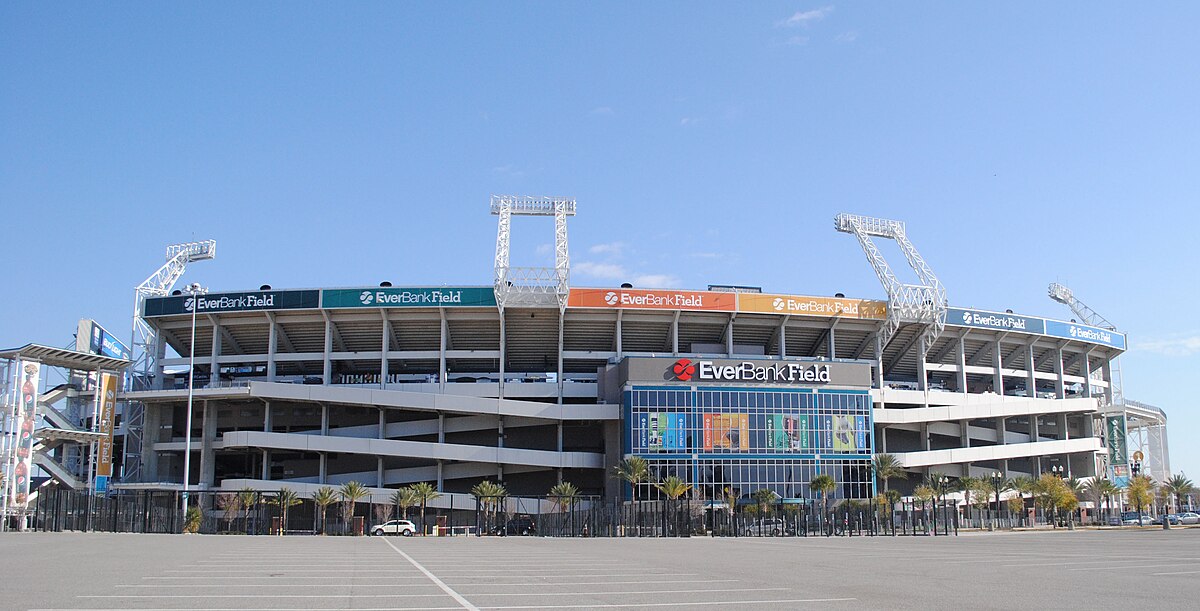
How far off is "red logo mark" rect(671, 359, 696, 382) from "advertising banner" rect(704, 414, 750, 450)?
3.60 meters

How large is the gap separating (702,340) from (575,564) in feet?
217

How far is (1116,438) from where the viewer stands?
4245 inches

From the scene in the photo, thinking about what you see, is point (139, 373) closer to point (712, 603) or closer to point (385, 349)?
point (385, 349)

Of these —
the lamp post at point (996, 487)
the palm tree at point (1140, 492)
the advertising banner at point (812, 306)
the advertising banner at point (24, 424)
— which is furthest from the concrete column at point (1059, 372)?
the advertising banner at point (24, 424)

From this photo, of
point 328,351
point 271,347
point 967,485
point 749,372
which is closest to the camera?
point 749,372

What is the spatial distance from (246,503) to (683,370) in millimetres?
35327

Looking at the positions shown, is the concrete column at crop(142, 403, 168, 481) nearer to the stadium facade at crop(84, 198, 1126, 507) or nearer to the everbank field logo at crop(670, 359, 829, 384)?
the stadium facade at crop(84, 198, 1126, 507)

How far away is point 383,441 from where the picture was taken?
274 ft

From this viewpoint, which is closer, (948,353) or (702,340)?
(702,340)

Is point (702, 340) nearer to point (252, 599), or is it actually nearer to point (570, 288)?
point (570, 288)

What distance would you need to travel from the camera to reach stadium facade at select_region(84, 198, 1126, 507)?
270ft

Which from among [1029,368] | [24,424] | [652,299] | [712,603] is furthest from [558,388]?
[712,603]

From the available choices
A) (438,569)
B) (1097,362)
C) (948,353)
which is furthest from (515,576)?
(1097,362)

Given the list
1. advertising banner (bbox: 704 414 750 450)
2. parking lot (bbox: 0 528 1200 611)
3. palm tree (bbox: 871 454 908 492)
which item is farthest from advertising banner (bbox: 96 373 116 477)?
palm tree (bbox: 871 454 908 492)
